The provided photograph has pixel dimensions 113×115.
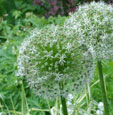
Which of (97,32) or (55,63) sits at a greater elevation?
(97,32)

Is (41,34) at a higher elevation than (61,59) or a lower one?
higher

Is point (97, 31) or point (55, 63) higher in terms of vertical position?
point (97, 31)

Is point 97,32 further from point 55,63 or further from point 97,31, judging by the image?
point 55,63

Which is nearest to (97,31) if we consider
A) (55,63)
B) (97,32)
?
(97,32)

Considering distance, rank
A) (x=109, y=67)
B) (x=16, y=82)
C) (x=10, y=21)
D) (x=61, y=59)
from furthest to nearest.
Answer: (x=10, y=21)
(x=16, y=82)
(x=109, y=67)
(x=61, y=59)

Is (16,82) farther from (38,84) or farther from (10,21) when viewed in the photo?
(10,21)

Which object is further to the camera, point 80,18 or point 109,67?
point 109,67

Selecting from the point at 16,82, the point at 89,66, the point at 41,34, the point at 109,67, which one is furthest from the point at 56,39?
the point at 16,82

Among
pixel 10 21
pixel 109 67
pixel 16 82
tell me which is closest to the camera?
pixel 109 67
